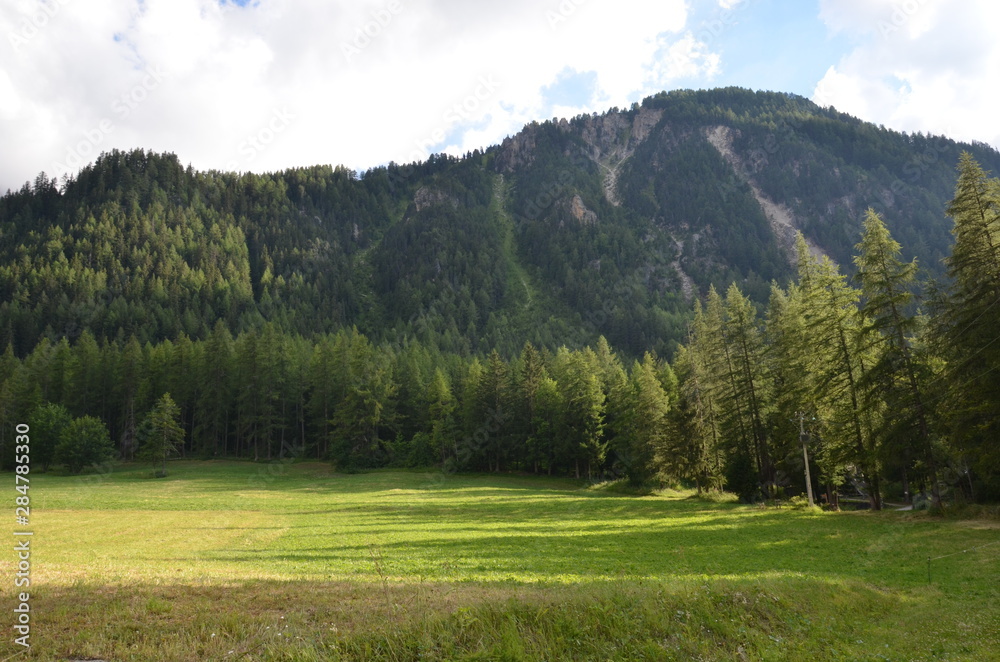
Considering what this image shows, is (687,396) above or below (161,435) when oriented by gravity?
above

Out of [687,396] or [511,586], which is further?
[687,396]

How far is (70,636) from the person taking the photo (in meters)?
8.82

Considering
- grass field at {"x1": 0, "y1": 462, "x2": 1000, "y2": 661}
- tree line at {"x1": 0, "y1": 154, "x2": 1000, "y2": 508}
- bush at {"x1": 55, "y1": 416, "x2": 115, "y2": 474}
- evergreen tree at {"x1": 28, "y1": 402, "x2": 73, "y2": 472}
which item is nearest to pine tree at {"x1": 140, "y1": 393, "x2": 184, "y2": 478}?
tree line at {"x1": 0, "y1": 154, "x2": 1000, "y2": 508}

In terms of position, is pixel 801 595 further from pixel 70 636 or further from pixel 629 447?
pixel 629 447

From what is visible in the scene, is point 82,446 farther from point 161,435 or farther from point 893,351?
point 893,351

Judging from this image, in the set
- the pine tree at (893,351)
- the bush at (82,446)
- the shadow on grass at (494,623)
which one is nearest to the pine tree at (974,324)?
the pine tree at (893,351)

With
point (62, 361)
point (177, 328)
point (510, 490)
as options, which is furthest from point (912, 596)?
point (177, 328)

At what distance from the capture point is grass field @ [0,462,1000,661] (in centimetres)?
901

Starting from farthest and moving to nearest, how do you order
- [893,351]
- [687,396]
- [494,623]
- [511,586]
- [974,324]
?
[687,396], [893,351], [974,324], [511,586], [494,623]

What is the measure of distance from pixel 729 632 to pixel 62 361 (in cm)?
11252

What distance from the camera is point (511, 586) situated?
14.0 meters

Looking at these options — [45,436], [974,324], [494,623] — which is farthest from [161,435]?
[974,324]

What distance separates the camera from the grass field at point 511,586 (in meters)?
9.01

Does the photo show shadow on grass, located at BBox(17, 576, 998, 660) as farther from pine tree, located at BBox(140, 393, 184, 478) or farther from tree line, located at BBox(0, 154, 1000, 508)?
pine tree, located at BBox(140, 393, 184, 478)
